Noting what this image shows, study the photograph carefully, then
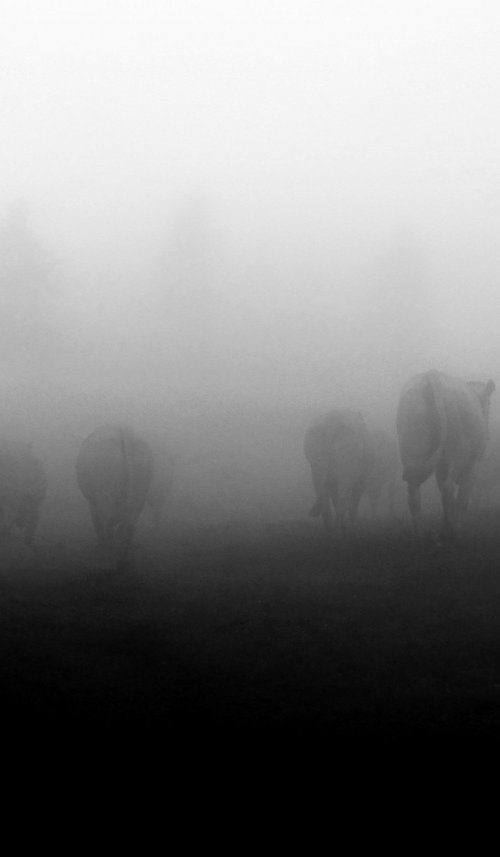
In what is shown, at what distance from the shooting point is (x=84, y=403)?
111 feet

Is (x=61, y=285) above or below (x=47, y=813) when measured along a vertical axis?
above

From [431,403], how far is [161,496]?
34.6 ft

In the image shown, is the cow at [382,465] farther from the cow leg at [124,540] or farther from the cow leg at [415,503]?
the cow leg at [124,540]

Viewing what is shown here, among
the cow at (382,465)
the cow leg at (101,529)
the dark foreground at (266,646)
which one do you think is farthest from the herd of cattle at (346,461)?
the cow at (382,465)

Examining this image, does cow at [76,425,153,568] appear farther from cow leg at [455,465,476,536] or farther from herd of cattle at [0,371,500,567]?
cow leg at [455,465,476,536]

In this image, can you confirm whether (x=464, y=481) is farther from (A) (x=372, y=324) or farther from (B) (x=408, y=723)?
(A) (x=372, y=324)

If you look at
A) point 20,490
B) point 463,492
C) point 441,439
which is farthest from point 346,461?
point 20,490

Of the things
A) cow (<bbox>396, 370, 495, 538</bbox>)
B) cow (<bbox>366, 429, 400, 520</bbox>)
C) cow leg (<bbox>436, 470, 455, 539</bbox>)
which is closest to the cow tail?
cow (<bbox>396, 370, 495, 538</bbox>)

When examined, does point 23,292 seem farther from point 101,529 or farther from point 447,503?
point 447,503

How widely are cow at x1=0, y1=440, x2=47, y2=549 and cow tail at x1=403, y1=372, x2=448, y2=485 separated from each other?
7403mm

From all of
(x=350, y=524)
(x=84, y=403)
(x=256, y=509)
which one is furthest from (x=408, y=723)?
(x=84, y=403)

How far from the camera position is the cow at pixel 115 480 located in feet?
42.2

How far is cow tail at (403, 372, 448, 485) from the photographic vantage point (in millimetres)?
12086

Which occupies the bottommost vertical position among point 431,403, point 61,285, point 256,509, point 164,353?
point 256,509
